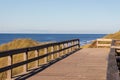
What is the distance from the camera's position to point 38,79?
1359 centimetres

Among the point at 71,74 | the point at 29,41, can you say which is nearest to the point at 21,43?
the point at 29,41

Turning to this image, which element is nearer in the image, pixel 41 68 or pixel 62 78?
pixel 62 78

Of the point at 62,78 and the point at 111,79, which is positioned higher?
the point at 111,79

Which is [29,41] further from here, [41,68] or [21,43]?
[41,68]

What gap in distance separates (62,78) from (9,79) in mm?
2127

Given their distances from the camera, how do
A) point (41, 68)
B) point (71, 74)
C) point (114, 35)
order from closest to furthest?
point (71, 74) → point (41, 68) → point (114, 35)

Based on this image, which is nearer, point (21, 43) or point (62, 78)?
point (62, 78)

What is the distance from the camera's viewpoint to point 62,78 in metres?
13.9

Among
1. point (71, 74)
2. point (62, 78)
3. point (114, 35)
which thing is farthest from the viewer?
A: point (114, 35)

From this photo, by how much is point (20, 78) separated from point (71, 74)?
2512 mm

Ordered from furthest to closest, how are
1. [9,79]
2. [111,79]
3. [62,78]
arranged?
[62,78]
[9,79]
[111,79]

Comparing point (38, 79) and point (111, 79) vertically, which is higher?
point (111, 79)

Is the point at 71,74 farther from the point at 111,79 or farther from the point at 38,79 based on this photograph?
the point at 111,79

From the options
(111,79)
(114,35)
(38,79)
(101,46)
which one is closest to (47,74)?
(38,79)
